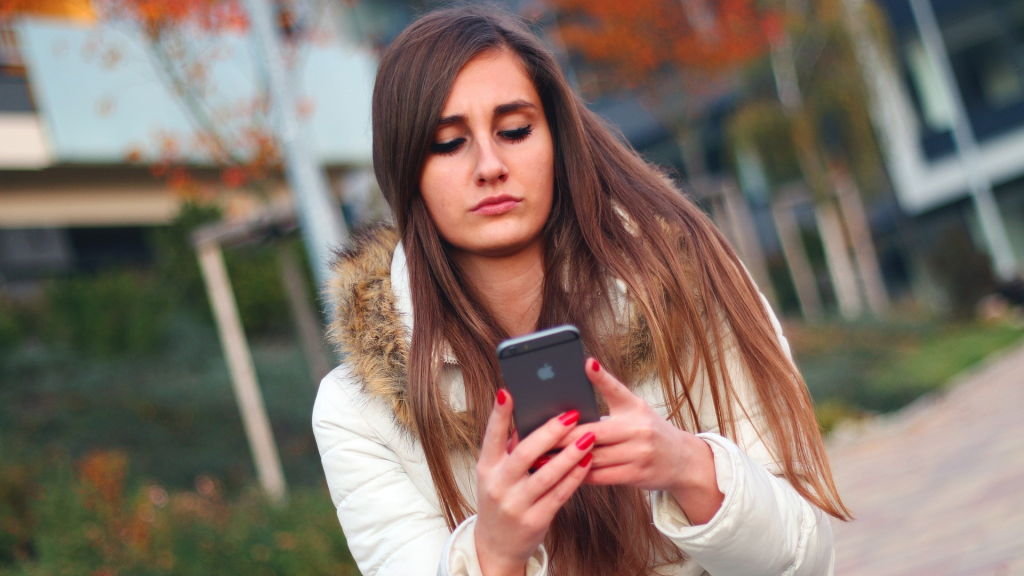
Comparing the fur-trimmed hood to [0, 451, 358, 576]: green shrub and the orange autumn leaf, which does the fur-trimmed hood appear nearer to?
[0, 451, 358, 576]: green shrub

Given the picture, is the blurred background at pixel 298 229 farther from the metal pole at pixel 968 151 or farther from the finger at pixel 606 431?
the finger at pixel 606 431

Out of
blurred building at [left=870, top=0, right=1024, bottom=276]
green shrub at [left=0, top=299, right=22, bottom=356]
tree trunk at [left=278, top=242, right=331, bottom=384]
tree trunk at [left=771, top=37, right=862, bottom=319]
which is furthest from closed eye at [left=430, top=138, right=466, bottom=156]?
blurred building at [left=870, top=0, right=1024, bottom=276]

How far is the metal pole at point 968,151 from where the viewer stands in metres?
20.6

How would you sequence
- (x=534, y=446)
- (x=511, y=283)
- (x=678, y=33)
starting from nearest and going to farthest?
(x=534, y=446) < (x=511, y=283) < (x=678, y=33)

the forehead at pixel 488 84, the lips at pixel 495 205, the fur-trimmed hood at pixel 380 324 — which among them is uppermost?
the forehead at pixel 488 84

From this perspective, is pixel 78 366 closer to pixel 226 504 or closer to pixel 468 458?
pixel 226 504

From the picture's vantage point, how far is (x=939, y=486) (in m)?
6.25

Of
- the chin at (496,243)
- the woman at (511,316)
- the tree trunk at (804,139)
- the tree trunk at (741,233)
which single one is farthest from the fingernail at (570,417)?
the tree trunk at (804,139)

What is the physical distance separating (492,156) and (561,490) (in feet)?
2.54

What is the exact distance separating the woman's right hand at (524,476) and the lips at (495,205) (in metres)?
A: 0.64

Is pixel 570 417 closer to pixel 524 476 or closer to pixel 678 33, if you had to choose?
pixel 524 476

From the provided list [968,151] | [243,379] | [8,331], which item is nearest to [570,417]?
[243,379]

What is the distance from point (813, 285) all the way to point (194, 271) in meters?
14.3

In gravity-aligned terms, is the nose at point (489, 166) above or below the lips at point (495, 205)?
above
